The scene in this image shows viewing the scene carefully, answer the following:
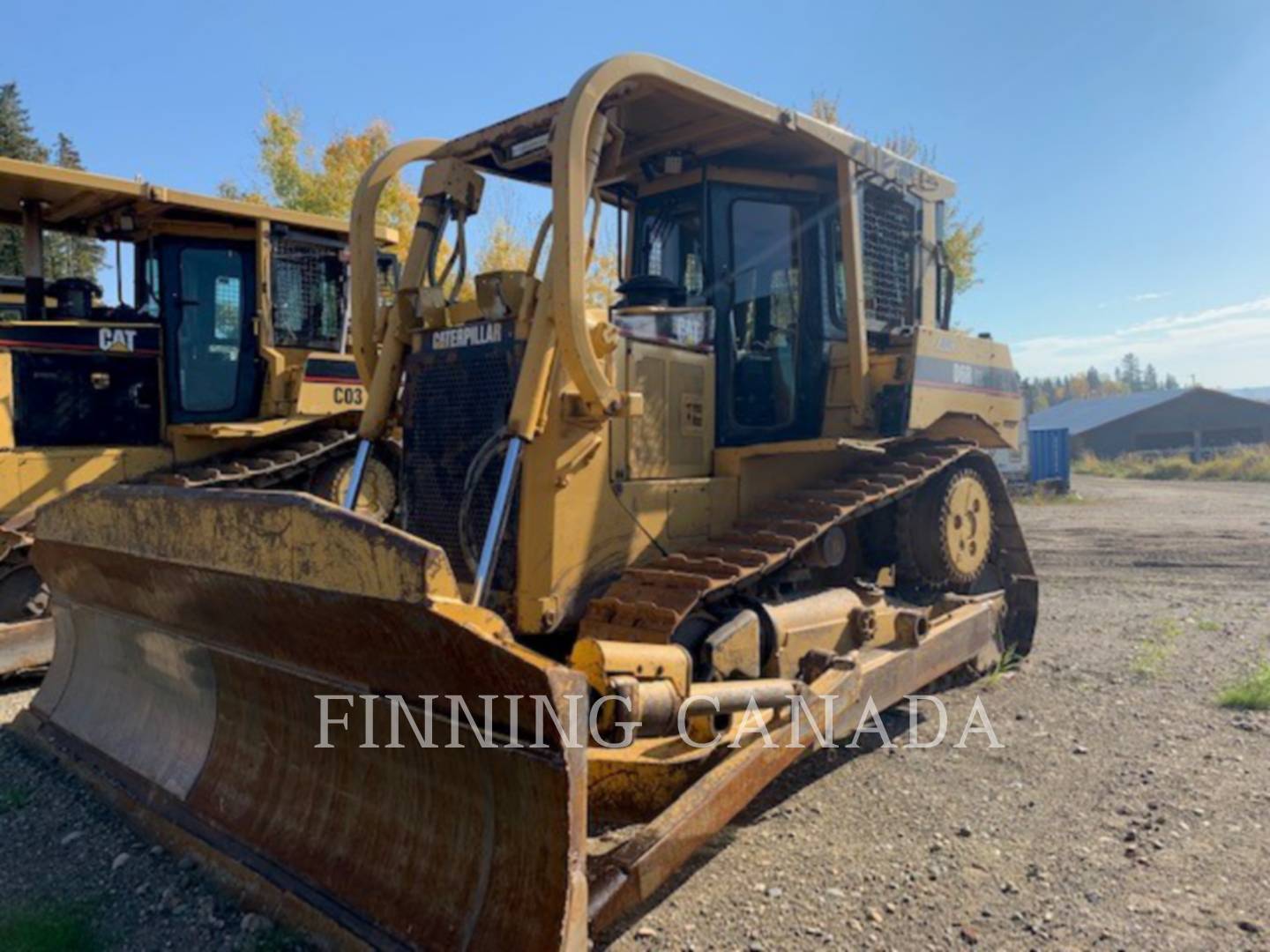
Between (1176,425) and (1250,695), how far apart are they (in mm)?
52968

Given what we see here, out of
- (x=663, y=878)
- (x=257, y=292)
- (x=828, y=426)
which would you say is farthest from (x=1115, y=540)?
(x=663, y=878)

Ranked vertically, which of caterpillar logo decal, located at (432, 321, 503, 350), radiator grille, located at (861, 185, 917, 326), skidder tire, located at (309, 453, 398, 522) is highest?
radiator grille, located at (861, 185, 917, 326)

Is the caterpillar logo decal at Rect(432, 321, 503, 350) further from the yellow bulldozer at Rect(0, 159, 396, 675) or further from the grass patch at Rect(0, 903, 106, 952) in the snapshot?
the yellow bulldozer at Rect(0, 159, 396, 675)

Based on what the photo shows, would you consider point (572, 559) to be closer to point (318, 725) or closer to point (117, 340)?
point (318, 725)

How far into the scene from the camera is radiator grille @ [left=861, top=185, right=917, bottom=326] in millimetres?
5727

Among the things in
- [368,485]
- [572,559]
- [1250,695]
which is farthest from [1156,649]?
[368,485]

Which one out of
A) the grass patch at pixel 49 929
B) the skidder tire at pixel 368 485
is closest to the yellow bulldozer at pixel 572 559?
the grass patch at pixel 49 929

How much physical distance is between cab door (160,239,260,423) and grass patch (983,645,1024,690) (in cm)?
645

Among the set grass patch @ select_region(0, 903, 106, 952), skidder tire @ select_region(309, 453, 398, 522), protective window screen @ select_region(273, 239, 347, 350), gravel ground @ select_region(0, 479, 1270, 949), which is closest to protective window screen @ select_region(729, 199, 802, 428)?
gravel ground @ select_region(0, 479, 1270, 949)

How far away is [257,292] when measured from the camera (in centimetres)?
852

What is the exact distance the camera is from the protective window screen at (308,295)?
28.5 ft

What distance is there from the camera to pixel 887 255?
19.4 feet

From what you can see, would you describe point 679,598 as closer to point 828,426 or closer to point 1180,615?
point 828,426

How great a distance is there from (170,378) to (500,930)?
6.91m
